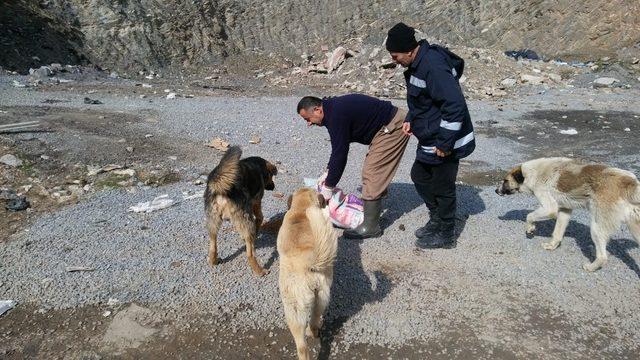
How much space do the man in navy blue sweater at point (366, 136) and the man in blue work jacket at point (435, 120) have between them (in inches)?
10.3

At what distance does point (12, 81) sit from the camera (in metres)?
13.0

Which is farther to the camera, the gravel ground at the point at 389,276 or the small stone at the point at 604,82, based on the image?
the small stone at the point at 604,82

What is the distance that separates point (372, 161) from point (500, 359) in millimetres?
2482

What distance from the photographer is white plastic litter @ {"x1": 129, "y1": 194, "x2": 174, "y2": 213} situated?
591cm

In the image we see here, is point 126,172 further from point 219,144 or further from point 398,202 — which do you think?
point 398,202

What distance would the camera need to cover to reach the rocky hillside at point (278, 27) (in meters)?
17.4

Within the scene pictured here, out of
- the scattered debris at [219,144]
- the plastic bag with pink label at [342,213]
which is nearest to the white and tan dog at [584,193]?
the plastic bag with pink label at [342,213]

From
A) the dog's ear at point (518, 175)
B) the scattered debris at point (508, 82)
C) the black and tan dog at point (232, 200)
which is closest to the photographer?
the black and tan dog at point (232, 200)

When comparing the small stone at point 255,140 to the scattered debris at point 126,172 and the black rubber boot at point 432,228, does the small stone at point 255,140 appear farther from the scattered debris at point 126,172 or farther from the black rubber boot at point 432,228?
the black rubber boot at point 432,228

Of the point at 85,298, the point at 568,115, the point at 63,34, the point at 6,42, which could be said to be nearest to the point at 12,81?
the point at 6,42

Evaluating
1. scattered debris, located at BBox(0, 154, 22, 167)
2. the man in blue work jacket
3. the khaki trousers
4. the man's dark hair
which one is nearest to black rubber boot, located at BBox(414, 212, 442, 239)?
the man in blue work jacket

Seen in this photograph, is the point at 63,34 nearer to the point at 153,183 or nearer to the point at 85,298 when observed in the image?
the point at 153,183

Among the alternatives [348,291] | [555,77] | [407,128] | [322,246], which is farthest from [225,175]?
[555,77]

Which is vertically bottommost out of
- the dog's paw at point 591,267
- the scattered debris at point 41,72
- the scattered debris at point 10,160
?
the dog's paw at point 591,267
